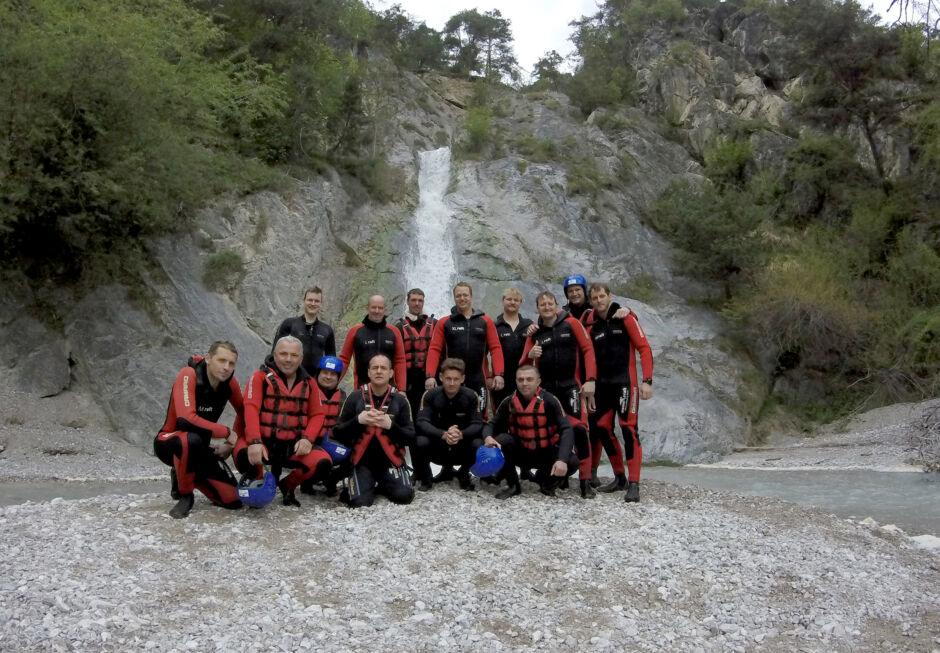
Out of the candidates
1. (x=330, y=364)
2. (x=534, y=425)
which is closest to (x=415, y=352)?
(x=330, y=364)

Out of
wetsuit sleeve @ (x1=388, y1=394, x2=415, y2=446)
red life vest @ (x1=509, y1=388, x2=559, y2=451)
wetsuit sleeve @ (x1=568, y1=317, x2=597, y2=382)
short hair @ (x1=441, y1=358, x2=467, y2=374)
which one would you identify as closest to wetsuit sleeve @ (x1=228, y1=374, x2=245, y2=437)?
wetsuit sleeve @ (x1=388, y1=394, x2=415, y2=446)

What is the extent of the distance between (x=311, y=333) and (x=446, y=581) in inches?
169

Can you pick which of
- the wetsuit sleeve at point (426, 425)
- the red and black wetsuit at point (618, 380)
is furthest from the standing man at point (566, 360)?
the wetsuit sleeve at point (426, 425)

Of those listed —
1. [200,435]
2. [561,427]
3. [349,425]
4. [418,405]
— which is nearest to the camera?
[200,435]

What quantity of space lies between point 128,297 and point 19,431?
4070mm

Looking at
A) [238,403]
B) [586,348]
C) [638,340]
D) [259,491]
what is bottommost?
[259,491]

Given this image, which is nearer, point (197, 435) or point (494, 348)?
point (197, 435)

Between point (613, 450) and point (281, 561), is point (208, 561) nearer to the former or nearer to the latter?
point (281, 561)

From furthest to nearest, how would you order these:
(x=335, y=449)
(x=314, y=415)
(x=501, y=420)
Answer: (x=501, y=420)
(x=335, y=449)
(x=314, y=415)

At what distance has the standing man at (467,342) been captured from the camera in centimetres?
851

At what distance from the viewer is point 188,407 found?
6398 mm

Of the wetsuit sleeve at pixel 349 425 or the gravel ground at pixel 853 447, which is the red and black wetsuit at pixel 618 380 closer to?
the wetsuit sleeve at pixel 349 425

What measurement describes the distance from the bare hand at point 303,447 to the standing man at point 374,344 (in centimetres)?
188

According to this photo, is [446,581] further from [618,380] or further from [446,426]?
[618,380]
